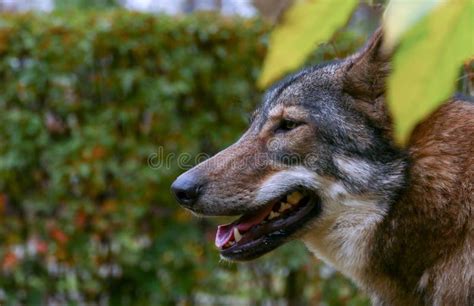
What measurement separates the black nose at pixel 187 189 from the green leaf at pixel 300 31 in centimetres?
223

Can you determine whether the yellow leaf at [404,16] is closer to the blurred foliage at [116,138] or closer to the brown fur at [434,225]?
the brown fur at [434,225]

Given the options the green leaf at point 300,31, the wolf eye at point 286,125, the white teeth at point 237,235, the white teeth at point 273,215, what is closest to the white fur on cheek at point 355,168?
the wolf eye at point 286,125

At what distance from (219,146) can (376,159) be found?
3.33 m

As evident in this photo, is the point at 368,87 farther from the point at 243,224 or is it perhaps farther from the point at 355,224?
the point at 243,224

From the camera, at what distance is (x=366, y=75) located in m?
2.77

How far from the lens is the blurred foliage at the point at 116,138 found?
6.05 meters

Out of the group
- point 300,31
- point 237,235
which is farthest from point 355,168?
point 300,31

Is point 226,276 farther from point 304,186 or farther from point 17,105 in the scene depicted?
point 304,186

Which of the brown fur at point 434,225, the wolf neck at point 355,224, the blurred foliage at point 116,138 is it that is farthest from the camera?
the blurred foliage at point 116,138

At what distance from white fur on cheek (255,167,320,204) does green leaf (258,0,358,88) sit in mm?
2283

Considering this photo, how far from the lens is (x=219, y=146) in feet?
19.9

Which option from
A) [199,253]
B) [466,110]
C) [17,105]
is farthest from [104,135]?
[466,110]

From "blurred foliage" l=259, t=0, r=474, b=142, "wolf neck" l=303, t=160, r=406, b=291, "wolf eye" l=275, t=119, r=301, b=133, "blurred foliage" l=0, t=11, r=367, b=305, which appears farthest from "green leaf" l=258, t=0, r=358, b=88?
"blurred foliage" l=0, t=11, r=367, b=305

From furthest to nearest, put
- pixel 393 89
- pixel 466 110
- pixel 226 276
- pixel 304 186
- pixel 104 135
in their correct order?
pixel 226 276, pixel 104 135, pixel 304 186, pixel 466 110, pixel 393 89
